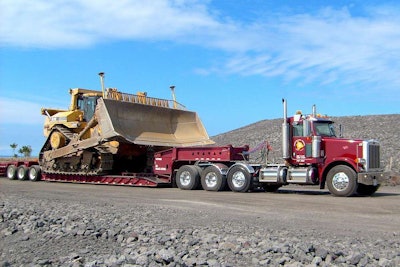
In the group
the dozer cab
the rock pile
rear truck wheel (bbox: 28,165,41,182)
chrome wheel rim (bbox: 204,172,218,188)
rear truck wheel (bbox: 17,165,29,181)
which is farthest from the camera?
rear truck wheel (bbox: 17,165,29,181)

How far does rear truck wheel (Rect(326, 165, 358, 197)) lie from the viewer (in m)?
14.8

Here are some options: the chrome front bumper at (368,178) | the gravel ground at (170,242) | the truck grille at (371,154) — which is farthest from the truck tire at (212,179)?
the gravel ground at (170,242)

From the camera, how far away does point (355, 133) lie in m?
32.8

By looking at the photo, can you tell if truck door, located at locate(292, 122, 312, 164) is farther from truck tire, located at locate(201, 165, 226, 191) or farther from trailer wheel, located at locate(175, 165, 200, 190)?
trailer wheel, located at locate(175, 165, 200, 190)

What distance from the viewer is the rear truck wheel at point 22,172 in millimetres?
24812

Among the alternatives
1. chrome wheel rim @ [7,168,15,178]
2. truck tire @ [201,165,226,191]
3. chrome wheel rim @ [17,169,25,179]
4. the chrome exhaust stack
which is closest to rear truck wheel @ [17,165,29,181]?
chrome wheel rim @ [17,169,25,179]

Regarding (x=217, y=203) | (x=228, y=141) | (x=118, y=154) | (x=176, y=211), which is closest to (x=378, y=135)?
(x=228, y=141)

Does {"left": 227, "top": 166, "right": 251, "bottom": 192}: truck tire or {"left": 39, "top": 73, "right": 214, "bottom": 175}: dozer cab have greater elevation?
{"left": 39, "top": 73, "right": 214, "bottom": 175}: dozer cab

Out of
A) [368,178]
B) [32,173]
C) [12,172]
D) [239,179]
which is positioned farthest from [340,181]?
[12,172]

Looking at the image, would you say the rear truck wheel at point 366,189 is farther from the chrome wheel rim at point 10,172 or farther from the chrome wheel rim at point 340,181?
the chrome wheel rim at point 10,172

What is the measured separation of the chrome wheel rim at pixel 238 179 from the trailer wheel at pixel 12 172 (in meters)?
14.1

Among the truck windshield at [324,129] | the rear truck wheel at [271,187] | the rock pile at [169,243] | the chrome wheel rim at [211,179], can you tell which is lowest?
the rock pile at [169,243]

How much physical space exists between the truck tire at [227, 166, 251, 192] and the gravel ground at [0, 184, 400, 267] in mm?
6368

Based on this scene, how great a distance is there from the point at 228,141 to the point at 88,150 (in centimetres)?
1797
